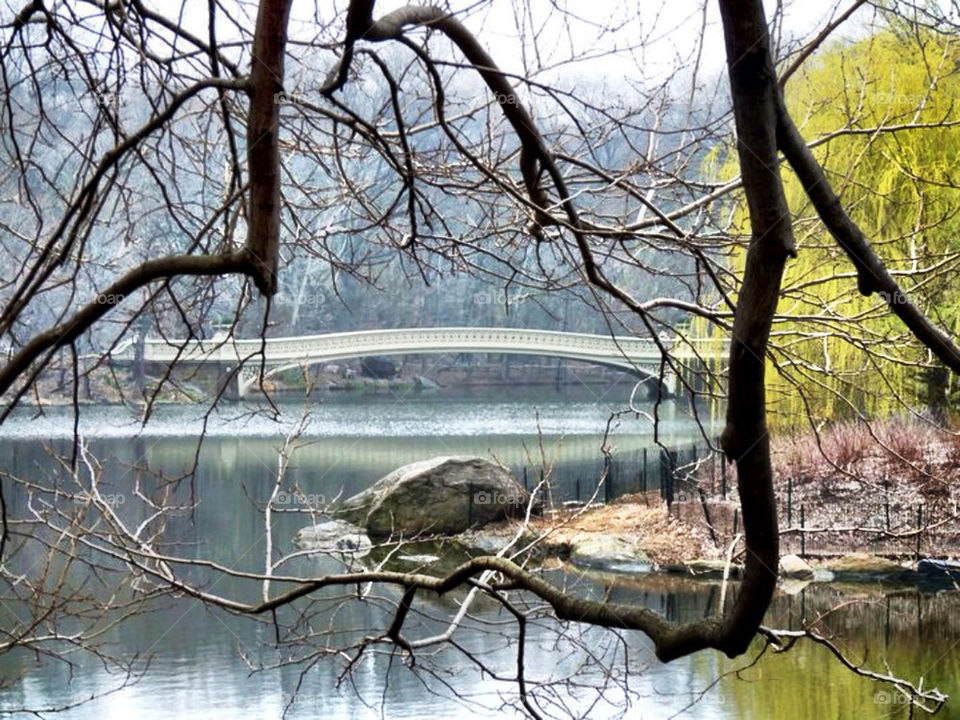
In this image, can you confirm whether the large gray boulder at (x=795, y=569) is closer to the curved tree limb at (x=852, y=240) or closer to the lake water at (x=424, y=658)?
the lake water at (x=424, y=658)

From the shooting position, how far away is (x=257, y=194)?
1.90 metres

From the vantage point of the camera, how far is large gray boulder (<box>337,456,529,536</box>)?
1078 centimetres

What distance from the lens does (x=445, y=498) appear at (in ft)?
35.7

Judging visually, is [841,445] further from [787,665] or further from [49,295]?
[49,295]

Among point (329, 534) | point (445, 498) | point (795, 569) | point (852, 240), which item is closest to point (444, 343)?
point (445, 498)

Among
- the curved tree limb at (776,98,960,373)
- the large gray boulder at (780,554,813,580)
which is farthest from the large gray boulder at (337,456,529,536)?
the curved tree limb at (776,98,960,373)

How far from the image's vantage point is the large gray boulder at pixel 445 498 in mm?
10781

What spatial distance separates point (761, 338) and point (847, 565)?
8.18 meters

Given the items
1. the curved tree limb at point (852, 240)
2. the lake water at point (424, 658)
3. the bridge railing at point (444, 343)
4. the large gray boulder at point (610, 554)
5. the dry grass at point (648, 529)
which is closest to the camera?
the curved tree limb at point (852, 240)

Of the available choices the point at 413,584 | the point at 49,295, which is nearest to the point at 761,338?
the point at 413,584

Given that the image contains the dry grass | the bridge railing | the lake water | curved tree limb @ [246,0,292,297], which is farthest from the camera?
the bridge railing

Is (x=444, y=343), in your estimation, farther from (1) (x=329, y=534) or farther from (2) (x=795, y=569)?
(2) (x=795, y=569)

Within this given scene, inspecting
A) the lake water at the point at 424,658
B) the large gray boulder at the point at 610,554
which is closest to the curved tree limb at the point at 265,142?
the lake water at the point at 424,658

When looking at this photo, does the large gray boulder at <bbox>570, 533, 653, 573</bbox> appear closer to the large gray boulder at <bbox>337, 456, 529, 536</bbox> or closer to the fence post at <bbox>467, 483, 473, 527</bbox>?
the large gray boulder at <bbox>337, 456, 529, 536</bbox>
